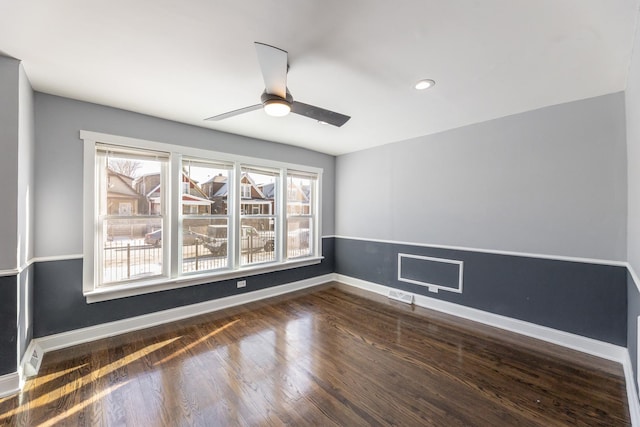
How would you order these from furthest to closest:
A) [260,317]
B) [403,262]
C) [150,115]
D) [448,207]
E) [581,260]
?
1. [403,262]
2. [448,207]
3. [260,317]
4. [150,115]
5. [581,260]

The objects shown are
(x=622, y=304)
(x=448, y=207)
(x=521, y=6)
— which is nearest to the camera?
(x=521, y=6)

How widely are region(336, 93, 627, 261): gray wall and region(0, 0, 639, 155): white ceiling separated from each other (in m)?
0.32

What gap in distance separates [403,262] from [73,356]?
159 inches

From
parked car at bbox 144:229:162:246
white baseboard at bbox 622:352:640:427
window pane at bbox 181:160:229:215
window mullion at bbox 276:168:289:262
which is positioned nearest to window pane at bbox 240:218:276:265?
window mullion at bbox 276:168:289:262

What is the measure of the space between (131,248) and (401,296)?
3.70 metres

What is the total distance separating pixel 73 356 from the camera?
2.51m

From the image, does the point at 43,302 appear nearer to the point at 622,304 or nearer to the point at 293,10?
the point at 293,10

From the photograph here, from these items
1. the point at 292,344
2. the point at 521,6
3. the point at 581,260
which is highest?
the point at 521,6

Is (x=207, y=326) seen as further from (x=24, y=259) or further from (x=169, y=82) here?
(x=169, y=82)

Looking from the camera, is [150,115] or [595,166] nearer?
[595,166]

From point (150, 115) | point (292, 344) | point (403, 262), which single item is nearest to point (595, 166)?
point (403, 262)

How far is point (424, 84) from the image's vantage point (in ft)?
7.68

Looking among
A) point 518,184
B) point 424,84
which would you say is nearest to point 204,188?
point 424,84

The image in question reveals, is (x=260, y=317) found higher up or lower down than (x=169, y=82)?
lower down
